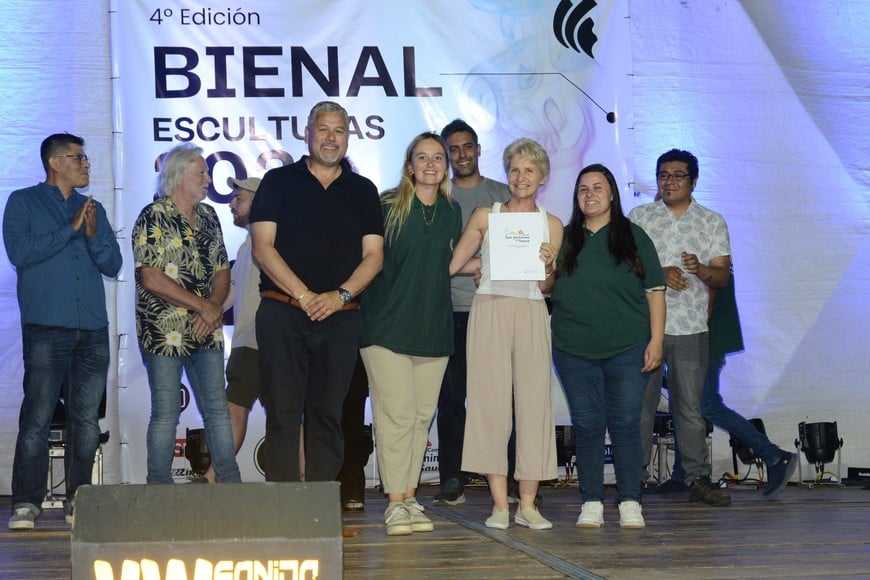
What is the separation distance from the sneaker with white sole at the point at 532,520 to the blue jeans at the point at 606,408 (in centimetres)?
27

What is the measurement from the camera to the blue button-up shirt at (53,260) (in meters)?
4.54

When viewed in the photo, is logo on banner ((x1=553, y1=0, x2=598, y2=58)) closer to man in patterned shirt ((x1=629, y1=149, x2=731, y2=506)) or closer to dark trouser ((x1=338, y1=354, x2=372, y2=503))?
man in patterned shirt ((x1=629, y1=149, x2=731, y2=506))

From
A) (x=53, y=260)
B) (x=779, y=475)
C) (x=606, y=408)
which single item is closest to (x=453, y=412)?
(x=606, y=408)

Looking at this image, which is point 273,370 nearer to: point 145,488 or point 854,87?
point 145,488

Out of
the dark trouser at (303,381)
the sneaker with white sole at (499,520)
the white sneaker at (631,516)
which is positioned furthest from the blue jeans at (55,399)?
the white sneaker at (631,516)

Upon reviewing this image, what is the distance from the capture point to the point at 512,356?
4141mm

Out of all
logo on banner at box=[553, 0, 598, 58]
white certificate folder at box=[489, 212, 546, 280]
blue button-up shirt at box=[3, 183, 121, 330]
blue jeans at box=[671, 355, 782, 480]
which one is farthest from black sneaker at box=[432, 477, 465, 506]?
logo on banner at box=[553, 0, 598, 58]

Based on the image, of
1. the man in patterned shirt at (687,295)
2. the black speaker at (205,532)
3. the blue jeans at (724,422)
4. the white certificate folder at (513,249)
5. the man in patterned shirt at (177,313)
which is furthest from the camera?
the blue jeans at (724,422)

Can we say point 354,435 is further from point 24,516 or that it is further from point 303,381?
point 24,516

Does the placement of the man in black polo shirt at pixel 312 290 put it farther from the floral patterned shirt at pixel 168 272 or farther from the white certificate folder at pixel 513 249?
the floral patterned shirt at pixel 168 272

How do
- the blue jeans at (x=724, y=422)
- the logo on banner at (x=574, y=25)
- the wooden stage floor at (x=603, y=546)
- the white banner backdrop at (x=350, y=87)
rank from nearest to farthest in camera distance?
the wooden stage floor at (x=603, y=546) < the blue jeans at (x=724, y=422) < the white banner backdrop at (x=350, y=87) < the logo on banner at (x=574, y=25)

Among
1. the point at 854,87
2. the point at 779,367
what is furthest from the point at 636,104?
the point at 779,367

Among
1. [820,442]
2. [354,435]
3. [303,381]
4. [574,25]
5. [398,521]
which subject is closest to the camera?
[303,381]

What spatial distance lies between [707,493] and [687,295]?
0.94 metres
